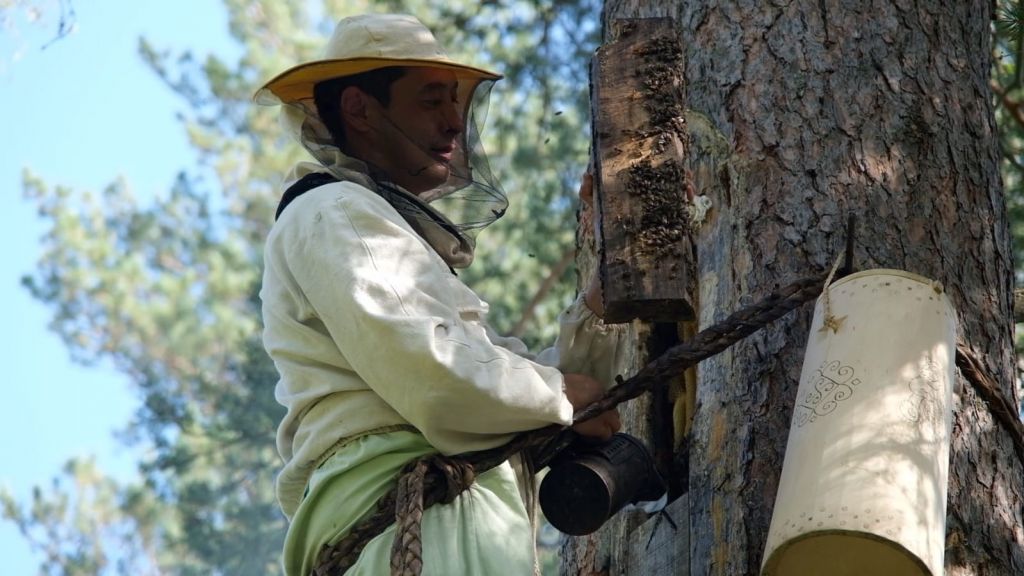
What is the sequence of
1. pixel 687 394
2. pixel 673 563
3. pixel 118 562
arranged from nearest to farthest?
pixel 673 563 → pixel 687 394 → pixel 118 562

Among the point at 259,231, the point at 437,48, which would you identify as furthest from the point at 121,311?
the point at 437,48

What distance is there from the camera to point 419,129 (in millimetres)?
3217

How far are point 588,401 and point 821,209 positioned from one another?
26.0 inches

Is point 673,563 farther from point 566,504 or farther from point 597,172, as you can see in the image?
point 597,172

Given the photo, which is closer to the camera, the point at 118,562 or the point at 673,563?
the point at 673,563

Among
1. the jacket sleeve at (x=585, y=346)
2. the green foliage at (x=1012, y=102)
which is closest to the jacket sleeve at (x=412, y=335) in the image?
the jacket sleeve at (x=585, y=346)

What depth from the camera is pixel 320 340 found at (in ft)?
8.94

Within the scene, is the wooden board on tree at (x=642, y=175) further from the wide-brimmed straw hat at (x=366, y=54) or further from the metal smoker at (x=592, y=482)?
the wide-brimmed straw hat at (x=366, y=54)

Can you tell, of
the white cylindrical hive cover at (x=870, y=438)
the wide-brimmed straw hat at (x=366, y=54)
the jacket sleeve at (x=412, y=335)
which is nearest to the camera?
the white cylindrical hive cover at (x=870, y=438)

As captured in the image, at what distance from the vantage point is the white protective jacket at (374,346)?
2535 mm

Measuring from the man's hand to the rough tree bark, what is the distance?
0.20 m

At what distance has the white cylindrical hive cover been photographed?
2238 mm

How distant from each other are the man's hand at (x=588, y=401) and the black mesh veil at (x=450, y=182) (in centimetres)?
43

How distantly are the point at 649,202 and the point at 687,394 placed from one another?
0.60 meters
